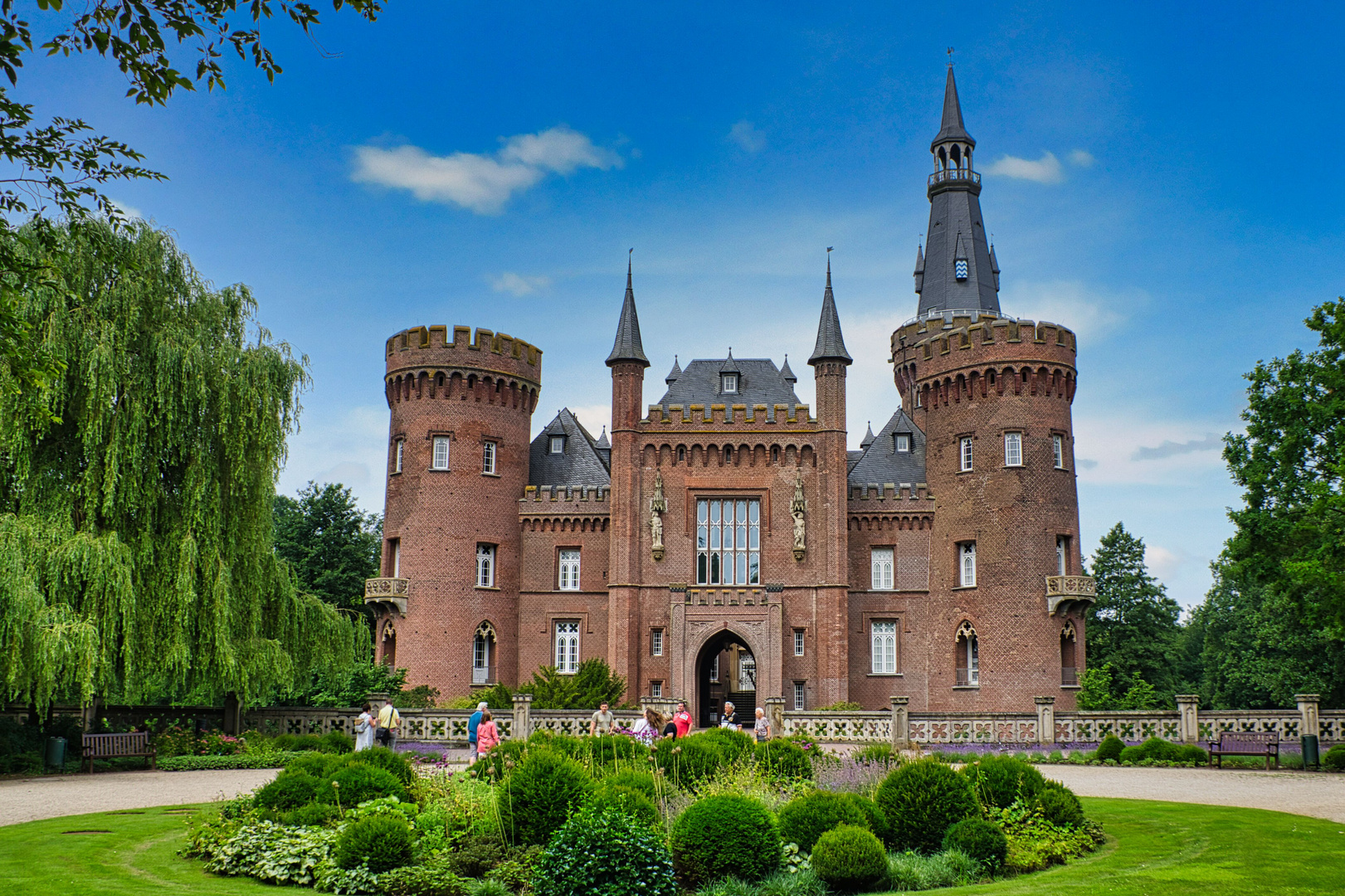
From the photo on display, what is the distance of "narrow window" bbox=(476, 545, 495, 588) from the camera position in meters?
40.4

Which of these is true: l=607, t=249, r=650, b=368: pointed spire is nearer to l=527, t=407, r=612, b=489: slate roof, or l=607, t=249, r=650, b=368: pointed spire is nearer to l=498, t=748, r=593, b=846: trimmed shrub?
l=527, t=407, r=612, b=489: slate roof

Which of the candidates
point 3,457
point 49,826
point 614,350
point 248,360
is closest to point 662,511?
point 614,350

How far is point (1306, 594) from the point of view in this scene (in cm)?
2995

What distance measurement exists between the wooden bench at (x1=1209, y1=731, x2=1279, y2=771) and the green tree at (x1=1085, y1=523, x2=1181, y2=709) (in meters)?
24.0

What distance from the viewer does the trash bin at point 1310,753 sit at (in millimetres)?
24906

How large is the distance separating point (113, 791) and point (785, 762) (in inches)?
473

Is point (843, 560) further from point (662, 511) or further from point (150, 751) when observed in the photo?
point (150, 751)

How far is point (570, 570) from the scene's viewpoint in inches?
1633

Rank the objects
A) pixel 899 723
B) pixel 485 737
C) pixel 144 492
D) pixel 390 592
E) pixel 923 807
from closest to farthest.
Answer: pixel 923 807 → pixel 485 737 → pixel 144 492 → pixel 899 723 → pixel 390 592

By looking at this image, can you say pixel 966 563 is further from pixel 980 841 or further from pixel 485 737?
pixel 980 841

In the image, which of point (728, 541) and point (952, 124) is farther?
point (952, 124)

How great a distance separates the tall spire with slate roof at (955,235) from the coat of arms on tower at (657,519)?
15504 millimetres

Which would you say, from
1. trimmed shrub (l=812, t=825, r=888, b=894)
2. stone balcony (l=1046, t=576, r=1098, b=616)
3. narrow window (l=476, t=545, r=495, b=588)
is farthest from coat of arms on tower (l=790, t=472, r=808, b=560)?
trimmed shrub (l=812, t=825, r=888, b=894)

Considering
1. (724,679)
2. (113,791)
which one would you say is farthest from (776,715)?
(724,679)
